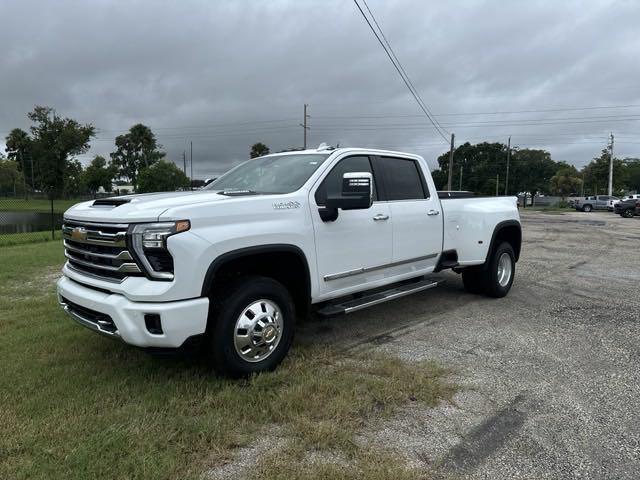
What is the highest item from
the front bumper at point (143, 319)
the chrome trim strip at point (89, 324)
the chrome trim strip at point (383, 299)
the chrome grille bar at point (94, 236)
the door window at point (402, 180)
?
the door window at point (402, 180)

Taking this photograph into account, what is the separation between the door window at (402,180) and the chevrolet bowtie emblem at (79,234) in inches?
114

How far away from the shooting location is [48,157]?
192 feet

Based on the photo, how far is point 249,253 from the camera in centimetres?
357

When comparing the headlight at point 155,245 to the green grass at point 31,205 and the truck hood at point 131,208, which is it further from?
the green grass at point 31,205

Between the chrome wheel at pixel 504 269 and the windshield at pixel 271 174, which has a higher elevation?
the windshield at pixel 271 174

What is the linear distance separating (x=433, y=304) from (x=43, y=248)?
394 inches

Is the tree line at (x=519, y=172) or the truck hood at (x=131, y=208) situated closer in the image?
the truck hood at (x=131, y=208)

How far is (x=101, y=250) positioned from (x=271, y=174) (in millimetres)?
1802

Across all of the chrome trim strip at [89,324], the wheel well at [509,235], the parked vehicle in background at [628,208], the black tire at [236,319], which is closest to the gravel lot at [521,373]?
the wheel well at [509,235]

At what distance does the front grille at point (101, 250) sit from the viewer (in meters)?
3.30

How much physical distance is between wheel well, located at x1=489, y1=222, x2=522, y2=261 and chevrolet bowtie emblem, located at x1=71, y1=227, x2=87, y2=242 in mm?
5011

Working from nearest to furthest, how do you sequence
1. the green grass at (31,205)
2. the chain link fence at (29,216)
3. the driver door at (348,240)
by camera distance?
the driver door at (348,240) < the chain link fence at (29,216) < the green grass at (31,205)

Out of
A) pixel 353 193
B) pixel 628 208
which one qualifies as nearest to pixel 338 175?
pixel 353 193

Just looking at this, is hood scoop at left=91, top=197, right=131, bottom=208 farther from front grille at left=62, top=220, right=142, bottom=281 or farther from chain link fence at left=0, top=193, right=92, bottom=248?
chain link fence at left=0, top=193, right=92, bottom=248
